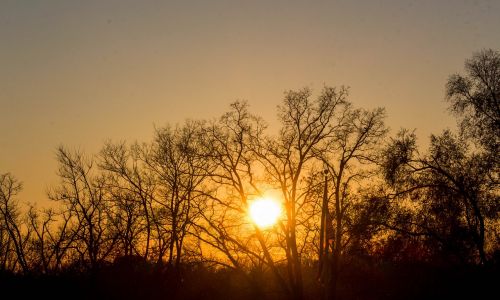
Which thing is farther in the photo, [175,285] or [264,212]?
[175,285]

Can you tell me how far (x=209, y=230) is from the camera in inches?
1038

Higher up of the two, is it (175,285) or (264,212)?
(264,212)

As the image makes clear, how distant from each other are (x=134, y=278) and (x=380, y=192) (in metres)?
20.3

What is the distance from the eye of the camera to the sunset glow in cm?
2650

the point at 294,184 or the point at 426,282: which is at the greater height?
the point at 294,184

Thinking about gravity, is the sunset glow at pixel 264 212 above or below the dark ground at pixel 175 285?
above

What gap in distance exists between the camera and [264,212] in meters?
27.3

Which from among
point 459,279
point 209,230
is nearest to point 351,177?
point 209,230

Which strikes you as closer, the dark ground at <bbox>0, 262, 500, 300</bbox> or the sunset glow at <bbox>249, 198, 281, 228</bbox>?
the sunset glow at <bbox>249, 198, 281, 228</bbox>

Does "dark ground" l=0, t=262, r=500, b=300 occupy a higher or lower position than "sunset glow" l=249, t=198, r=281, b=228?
lower

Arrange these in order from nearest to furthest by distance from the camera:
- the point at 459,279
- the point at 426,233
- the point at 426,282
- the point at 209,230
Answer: the point at 426,233, the point at 209,230, the point at 459,279, the point at 426,282

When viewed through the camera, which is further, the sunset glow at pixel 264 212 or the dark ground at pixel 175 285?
the dark ground at pixel 175 285

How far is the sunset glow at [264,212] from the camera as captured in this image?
26.5 metres

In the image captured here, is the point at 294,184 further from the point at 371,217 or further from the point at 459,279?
the point at 459,279
